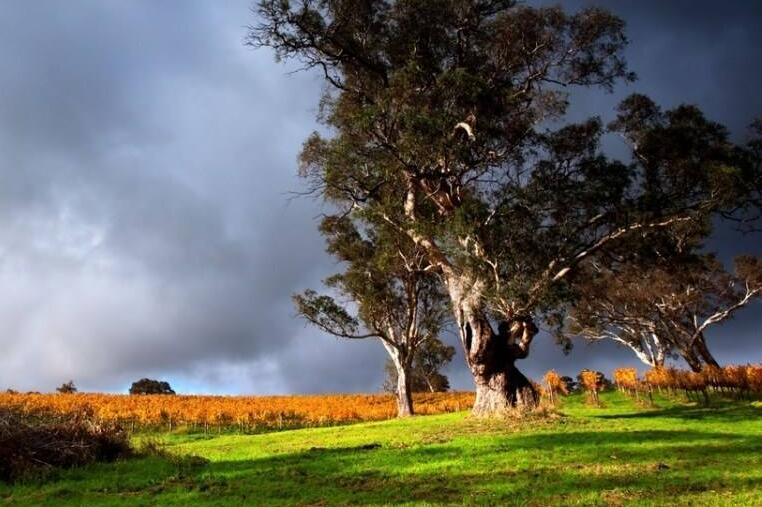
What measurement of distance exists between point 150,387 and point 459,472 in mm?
74956

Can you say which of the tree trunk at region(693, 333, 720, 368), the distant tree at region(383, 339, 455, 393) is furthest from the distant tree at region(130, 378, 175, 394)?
the tree trunk at region(693, 333, 720, 368)

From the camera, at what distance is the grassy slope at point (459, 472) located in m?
12.2

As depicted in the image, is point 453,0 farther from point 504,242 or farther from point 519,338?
point 519,338

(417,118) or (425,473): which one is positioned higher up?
(417,118)

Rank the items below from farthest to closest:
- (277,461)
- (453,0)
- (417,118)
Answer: (453,0)
(417,118)
(277,461)

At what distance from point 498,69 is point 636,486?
21802 mm

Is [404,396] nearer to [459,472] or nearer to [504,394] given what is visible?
[504,394]

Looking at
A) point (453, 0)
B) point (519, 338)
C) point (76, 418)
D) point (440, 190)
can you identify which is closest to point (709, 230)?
point (519, 338)

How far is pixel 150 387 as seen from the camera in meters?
82.9

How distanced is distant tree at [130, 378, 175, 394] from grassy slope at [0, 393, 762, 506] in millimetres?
63766

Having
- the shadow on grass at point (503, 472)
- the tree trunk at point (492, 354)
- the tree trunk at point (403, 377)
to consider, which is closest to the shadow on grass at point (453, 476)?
the shadow on grass at point (503, 472)

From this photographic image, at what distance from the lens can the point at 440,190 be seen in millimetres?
29594

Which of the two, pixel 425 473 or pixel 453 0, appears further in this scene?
pixel 453 0

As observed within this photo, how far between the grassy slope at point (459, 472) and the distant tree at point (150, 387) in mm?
63766
